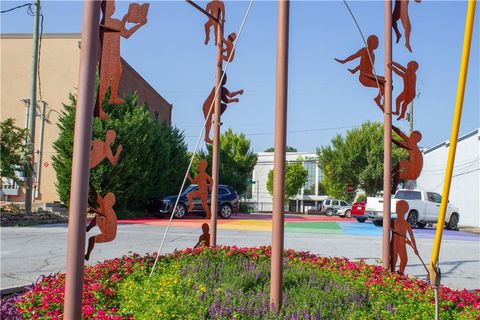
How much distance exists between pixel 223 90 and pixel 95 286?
3.97 meters

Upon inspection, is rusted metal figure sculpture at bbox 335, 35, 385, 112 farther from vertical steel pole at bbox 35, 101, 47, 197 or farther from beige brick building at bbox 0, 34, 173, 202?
vertical steel pole at bbox 35, 101, 47, 197

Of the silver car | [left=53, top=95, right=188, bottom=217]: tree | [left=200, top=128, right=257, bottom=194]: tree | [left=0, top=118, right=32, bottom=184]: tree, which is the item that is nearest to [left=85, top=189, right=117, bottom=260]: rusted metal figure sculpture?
[left=0, top=118, right=32, bottom=184]: tree

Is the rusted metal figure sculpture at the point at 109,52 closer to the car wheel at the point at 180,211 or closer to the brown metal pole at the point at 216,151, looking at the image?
the brown metal pole at the point at 216,151

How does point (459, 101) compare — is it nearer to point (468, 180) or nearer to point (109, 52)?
point (109, 52)

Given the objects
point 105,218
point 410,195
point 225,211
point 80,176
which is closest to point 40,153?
point 225,211

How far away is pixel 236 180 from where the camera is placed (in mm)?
38875

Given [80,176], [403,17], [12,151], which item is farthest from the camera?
[12,151]

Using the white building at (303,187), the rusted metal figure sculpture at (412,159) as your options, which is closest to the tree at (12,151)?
the rusted metal figure sculpture at (412,159)

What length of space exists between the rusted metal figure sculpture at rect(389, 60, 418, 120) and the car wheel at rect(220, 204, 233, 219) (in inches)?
740

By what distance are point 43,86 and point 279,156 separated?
27.3 metres

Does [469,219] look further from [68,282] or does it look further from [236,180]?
[68,282]

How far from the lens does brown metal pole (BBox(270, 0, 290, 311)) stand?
3803 mm

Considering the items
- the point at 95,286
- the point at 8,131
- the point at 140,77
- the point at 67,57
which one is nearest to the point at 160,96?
the point at 140,77

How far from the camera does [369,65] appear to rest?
6168mm
